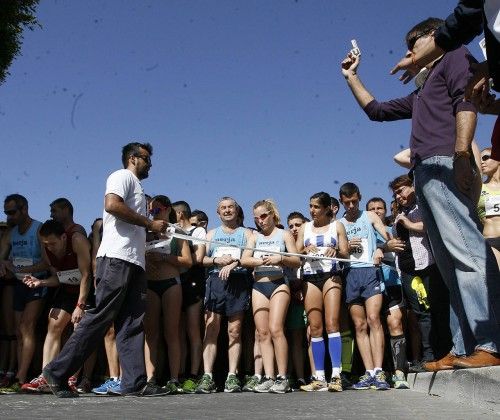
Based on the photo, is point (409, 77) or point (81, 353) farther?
point (81, 353)

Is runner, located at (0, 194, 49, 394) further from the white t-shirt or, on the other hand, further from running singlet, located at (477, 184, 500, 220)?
running singlet, located at (477, 184, 500, 220)

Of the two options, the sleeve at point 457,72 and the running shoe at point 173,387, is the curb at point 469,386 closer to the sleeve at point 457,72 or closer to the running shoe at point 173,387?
the sleeve at point 457,72

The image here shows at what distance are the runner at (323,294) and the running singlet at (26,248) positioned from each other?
305 cm

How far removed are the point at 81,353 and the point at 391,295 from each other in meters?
3.43

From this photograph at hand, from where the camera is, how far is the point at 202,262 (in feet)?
23.3

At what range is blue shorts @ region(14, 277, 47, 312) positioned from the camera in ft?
23.2

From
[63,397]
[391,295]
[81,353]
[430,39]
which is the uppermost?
[430,39]

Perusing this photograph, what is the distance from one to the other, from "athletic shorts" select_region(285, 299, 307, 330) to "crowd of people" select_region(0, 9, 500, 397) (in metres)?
0.01

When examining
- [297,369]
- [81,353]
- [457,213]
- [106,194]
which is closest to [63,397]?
[81,353]

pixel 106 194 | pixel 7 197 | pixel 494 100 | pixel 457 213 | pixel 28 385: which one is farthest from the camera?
pixel 7 197

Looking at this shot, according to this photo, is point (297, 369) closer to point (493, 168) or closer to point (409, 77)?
point (493, 168)

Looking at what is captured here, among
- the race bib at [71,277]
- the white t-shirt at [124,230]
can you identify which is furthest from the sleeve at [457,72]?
the race bib at [71,277]

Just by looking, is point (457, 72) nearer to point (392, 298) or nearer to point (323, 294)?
point (323, 294)

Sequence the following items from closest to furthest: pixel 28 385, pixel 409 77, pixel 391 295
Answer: pixel 409 77 → pixel 28 385 → pixel 391 295
